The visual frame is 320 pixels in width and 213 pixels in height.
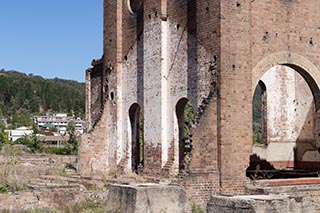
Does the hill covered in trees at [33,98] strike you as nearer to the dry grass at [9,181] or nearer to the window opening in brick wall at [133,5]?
the window opening in brick wall at [133,5]

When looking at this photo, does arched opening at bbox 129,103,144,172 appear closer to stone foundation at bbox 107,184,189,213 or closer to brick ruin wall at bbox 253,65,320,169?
brick ruin wall at bbox 253,65,320,169

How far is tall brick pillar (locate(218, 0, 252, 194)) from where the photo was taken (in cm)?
1369

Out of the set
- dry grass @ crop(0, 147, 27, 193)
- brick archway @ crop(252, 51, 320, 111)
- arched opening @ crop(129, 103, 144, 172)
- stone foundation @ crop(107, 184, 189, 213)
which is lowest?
stone foundation @ crop(107, 184, 189, 213)

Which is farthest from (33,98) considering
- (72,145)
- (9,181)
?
(9,181)

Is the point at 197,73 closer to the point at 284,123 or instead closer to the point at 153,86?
the point at 153,86

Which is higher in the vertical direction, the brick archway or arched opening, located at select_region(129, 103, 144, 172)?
the brick archway

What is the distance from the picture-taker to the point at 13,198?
11438 millimetres

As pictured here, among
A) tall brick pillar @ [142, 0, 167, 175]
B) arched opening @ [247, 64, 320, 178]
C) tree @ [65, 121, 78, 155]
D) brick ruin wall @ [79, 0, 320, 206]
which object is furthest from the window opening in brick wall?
tree @ [65, 121, 78, 155]

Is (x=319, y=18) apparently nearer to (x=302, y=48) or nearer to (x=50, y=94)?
(x=302, y=48)

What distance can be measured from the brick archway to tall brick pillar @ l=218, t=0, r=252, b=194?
94cm

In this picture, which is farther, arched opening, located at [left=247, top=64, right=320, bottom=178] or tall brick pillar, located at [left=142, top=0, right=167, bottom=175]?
arched opening, located at [left=247, top=64, right=320, bottom=178]

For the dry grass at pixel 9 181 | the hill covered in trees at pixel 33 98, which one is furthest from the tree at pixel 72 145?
the hill covered in trees at pixel 33 98

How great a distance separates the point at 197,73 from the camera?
49.9ft

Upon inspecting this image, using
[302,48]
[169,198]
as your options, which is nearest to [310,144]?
[302,48]
